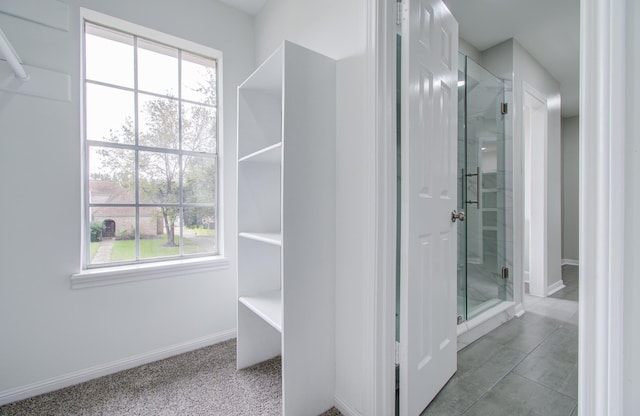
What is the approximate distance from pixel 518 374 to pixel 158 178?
279 centimetres

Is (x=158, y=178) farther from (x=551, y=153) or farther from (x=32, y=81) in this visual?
(x=551, y=153)

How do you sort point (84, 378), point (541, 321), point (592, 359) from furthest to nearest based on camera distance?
1. point (541, 321)
2. point (84, 378)
3. point (592, 359)

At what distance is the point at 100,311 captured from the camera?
1683 mm

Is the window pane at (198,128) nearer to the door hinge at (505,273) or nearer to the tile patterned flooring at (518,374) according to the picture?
the tile patterned flooring at (518,374)

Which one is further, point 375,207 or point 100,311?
point 100,311

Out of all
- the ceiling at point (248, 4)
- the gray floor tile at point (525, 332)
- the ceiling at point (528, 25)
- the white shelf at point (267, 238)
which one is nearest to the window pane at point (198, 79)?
the ceiling at point (248, 4)

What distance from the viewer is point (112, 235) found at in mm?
1841

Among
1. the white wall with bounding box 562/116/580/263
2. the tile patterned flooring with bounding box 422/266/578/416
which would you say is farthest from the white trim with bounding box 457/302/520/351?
the white wall with bounding box 562/116/580/263

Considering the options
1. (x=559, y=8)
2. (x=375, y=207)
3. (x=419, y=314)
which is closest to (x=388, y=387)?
(x=419, y=314)

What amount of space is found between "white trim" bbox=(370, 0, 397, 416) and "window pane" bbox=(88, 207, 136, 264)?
175cm

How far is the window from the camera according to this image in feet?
5.87

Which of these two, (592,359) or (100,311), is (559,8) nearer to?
(592,359)

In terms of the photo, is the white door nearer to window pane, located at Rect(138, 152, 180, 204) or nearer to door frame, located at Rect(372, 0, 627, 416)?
door frame, located at Rect(372, 0, 627, 416)

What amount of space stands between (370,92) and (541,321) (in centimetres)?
270
